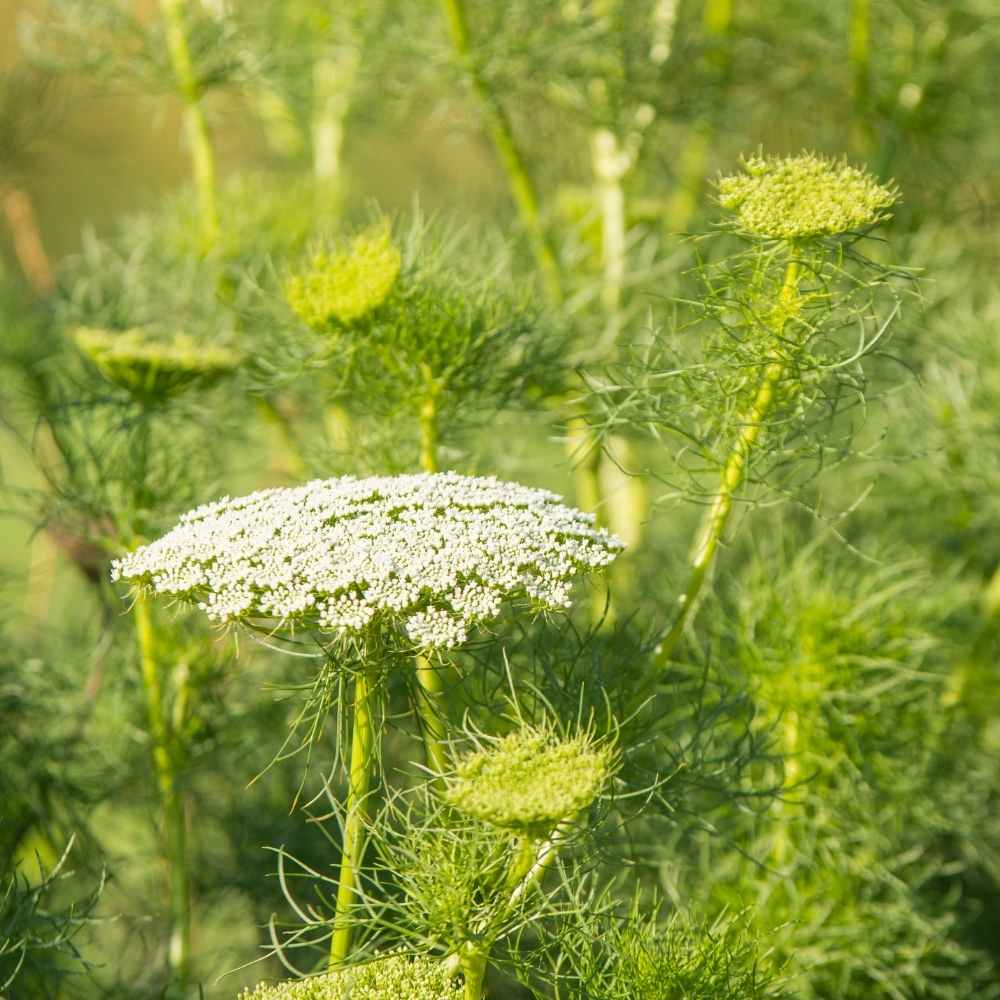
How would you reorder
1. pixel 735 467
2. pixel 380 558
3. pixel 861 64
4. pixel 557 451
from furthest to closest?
pixel 557 451
pixel 861 64
pixel 735 467
pixel 380 558

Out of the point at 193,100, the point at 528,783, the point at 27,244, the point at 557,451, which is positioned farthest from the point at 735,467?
the point at 27,244

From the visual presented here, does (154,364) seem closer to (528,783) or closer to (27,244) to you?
→ (528,783)

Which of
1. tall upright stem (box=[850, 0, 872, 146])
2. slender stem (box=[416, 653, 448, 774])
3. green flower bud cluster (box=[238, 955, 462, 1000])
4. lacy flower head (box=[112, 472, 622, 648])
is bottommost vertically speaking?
green flower bud cluster (box=[238, 955, 462, 1000])

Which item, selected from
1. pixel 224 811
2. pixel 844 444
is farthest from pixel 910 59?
pixel 224 811

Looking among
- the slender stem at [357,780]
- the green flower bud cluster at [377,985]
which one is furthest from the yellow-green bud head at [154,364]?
the green flower bud cluster at [377,985]

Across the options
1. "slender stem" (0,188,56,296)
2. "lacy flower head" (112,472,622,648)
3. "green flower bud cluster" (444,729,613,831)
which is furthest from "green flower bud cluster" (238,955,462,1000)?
"slender stem" (0,188,56,296)

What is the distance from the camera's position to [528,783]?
764 mm

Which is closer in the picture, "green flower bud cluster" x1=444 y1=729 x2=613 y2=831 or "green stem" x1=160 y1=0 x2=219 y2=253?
"green flower bud cluster" x1=444 y1=729 x2=613 y2=831

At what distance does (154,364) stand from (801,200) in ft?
2.13

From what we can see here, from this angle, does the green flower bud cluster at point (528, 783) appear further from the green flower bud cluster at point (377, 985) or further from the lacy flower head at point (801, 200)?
the lacy flower head at point (801, 200)

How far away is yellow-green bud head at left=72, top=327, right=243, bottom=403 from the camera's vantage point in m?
1.19

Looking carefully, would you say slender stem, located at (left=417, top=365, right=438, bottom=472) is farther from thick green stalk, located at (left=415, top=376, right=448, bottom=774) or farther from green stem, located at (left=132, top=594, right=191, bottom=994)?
green stem, located at (left=132, top=594, right=191, bottom=994)

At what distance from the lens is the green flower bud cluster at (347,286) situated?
1.08 metres

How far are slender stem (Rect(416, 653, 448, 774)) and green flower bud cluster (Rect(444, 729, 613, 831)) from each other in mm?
55
